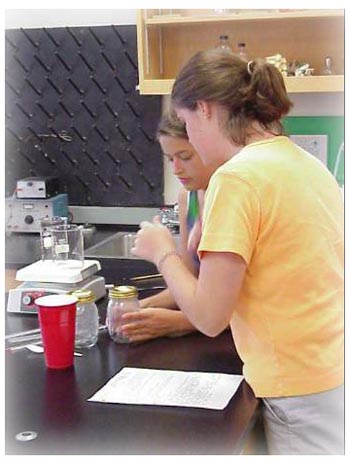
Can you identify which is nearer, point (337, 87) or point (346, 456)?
point (346, 456)

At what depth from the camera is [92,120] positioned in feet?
10.8

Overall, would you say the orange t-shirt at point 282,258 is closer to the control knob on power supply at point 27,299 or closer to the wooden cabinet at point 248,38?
the control knob on power supply at point 27,299

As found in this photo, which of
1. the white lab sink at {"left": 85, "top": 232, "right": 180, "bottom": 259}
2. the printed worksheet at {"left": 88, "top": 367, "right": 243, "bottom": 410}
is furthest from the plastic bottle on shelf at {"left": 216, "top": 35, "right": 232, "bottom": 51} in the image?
the printed worksheet at {"left": 88, "top": 367, "right": 243, "bottom": 410}

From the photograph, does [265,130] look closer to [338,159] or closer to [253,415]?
[253,415]

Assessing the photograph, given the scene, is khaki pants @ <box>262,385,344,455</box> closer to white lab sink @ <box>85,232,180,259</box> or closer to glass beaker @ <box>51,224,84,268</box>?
glass beaker @ <box>51,224,84,268</box>

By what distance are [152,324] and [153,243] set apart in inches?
9.8

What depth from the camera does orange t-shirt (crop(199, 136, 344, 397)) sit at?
4.15ft

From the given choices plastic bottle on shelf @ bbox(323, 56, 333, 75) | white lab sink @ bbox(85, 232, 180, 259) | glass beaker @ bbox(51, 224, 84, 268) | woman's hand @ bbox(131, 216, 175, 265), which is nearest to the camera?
woman's hand @ bbox(131, 216, 175, 265)

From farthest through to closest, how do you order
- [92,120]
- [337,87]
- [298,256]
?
[92,120]
[337,87]
[298,256]

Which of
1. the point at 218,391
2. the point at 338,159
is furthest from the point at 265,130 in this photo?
the point at 338,159

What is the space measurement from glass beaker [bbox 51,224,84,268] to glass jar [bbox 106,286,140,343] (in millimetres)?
359

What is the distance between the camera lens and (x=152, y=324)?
169cm

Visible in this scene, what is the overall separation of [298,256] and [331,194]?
16 centimetres

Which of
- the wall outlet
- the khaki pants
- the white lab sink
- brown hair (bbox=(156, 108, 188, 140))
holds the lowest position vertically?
the khaki pants
